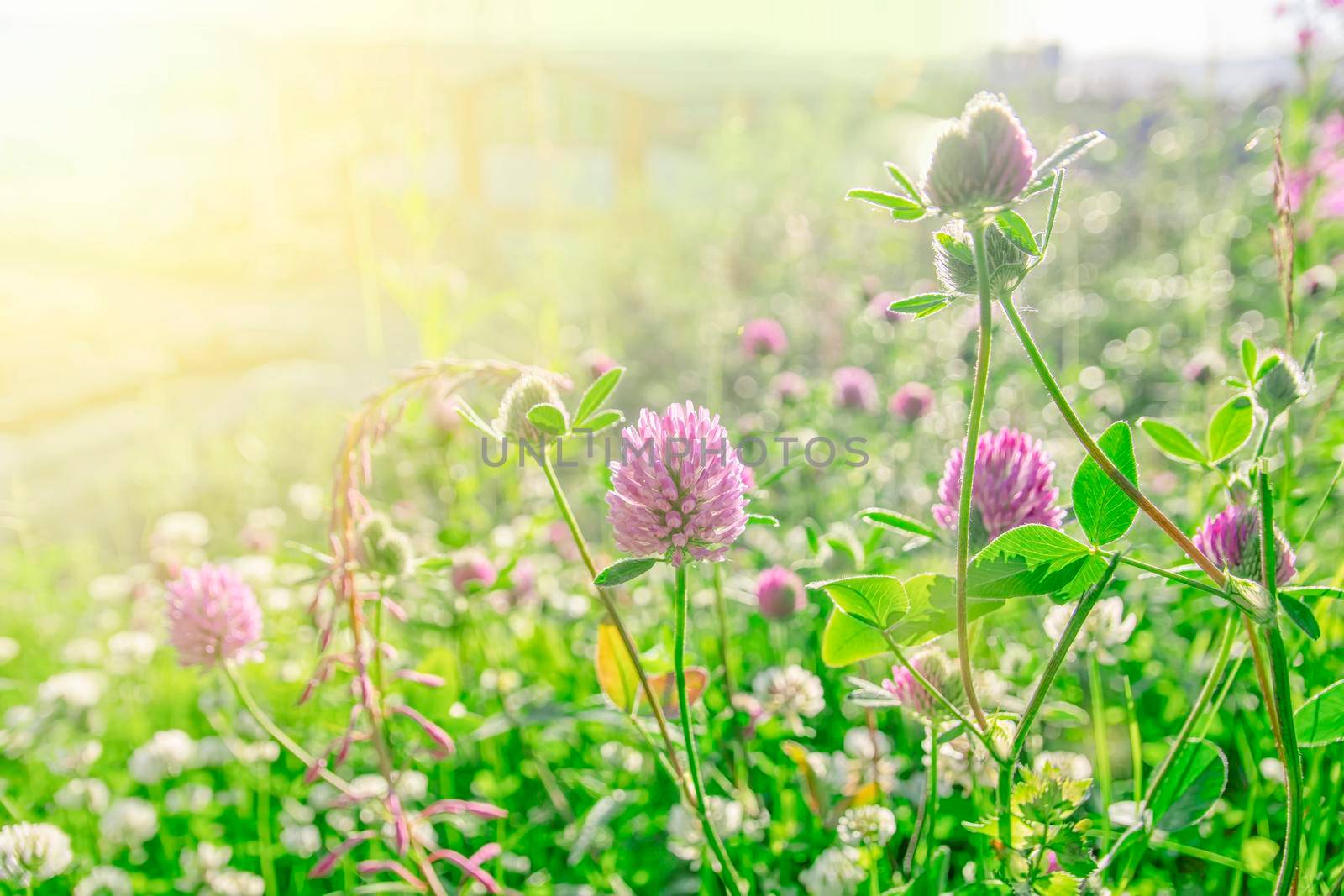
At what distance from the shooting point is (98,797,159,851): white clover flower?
1.64 metres

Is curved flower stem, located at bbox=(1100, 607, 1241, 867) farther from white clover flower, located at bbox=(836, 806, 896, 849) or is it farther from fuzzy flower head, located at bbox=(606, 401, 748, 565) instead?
fuzzy flower head, located at bbox=(606, 401, 748, 565)

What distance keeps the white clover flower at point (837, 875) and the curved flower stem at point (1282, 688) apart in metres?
0.50

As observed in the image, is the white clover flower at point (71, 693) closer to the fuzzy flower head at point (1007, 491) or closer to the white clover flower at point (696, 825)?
the white clover flower at point (696, 825)

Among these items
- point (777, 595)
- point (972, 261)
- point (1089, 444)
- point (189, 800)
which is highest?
point (972, 261)

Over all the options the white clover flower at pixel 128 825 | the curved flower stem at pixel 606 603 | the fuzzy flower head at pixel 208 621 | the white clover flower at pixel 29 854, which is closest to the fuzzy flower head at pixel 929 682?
the curved flower stem at pixel 606 603

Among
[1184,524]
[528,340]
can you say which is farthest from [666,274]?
[1184,524]

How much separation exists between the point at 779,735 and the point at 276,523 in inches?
78.3

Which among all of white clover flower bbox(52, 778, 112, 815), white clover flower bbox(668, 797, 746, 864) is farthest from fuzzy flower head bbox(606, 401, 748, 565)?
white clover flower bbox(52, 778, 112, 815)

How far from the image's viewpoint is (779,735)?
145cm

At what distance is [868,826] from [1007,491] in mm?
416

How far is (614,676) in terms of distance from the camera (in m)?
0.95

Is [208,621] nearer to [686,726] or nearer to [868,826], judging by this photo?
[686,726]

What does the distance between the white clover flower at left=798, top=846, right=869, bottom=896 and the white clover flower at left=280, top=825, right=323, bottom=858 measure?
35.8 inches

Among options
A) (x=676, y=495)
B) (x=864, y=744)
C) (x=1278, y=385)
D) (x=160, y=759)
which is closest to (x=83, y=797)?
(x=160, y=759)
